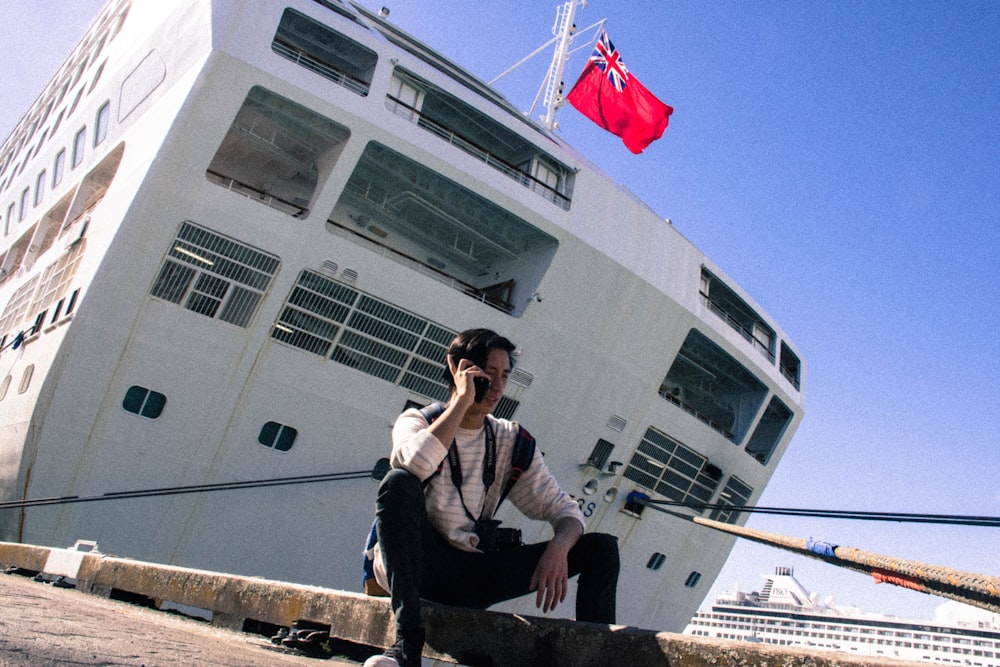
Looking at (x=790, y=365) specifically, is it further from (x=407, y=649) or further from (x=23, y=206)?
(x=23, y=206)

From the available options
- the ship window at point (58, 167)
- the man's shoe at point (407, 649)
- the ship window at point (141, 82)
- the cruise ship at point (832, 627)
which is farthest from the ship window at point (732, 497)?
the cruise ship at point (832, 627)

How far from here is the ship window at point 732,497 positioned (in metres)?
13.3

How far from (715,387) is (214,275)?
29.4 feet

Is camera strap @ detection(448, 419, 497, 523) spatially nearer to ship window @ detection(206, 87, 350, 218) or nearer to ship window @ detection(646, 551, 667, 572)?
ship window @ detection(206, 87, 350, 218)

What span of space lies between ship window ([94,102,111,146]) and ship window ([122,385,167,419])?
4.35m

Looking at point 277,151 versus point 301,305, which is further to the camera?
point 277,151

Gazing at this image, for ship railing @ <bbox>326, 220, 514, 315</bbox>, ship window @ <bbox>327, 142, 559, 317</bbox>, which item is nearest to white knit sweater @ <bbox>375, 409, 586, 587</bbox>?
ship railing @ <bbox>326, 220, 514, 315</bbox>

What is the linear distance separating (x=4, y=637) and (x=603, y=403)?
9650mm

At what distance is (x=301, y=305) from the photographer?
905 cm

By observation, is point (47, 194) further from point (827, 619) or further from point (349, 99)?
point (827, 619)

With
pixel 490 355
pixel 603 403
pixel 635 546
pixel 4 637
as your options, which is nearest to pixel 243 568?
pixel 603 403

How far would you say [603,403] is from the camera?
11094 mm

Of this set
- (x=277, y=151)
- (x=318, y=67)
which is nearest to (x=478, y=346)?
(x=318, y=67)

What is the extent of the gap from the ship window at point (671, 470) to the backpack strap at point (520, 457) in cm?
896
